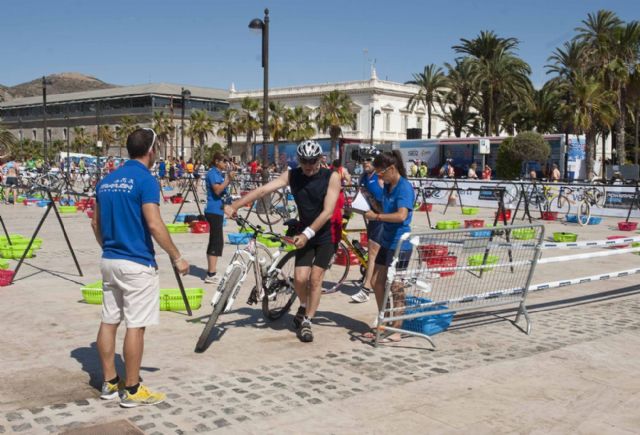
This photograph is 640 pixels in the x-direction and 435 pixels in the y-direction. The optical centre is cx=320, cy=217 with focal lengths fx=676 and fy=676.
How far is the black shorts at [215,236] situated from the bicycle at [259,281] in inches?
96.0

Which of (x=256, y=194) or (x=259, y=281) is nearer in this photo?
(x=256, y=194)

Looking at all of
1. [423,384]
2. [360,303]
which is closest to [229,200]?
[360,303]

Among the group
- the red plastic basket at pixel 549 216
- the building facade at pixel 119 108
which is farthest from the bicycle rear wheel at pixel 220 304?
the building facade at pixel 119 108

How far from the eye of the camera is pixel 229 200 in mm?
11750

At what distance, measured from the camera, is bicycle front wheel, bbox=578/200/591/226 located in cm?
1992

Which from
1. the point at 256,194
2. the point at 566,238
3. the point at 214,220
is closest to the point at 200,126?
the point at 566,238

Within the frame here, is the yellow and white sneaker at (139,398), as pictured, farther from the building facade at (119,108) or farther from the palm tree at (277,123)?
the building facade at (119,108)

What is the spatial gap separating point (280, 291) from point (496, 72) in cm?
5588

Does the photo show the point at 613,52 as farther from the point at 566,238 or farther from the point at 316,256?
the point at 316,256

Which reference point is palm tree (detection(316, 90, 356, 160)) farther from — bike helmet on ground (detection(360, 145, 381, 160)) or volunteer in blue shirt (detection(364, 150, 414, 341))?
volunteer in blue shirt (detection(364, 150, 414, 341))

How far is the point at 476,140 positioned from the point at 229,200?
34.7 m

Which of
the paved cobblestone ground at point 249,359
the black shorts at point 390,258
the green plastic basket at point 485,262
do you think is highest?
the black shorts at point 390,258

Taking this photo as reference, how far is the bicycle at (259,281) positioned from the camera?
6.20 meters

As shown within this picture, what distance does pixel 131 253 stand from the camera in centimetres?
469
